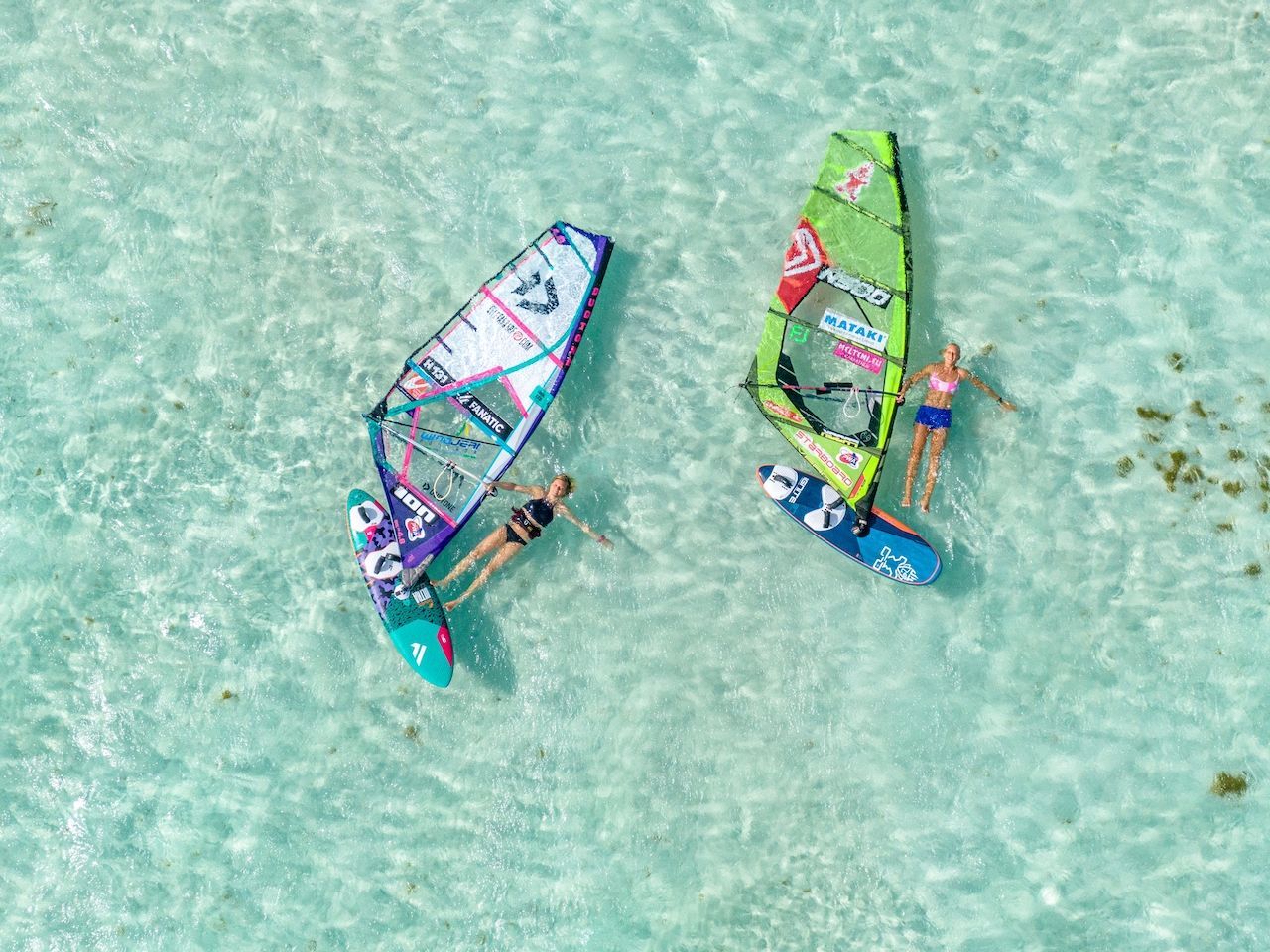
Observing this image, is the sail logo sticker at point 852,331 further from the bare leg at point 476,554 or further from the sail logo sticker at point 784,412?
the bare leg at point 476,554

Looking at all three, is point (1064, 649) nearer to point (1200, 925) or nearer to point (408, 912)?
point (1200, 925)

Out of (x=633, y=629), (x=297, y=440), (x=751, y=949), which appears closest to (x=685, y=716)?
(x=633, y=629)

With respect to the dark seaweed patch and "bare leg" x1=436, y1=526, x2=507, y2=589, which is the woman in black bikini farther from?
the dark seaweed patch

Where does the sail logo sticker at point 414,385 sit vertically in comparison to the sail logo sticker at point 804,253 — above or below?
below

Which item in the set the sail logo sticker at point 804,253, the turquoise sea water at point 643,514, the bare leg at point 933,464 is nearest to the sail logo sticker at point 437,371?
the turquoise sea water at point 643,514

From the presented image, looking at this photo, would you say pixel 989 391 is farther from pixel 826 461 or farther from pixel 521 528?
pixel 521 528

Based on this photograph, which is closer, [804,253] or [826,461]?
[826,461]

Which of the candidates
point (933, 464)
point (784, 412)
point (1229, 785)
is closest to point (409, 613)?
point (784, 412)

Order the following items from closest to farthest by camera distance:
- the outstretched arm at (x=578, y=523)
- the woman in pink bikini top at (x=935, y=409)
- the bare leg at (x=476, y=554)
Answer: the woman in pink bikini top at (x=935, y=409), the outstretched arm at (x=578, y=523), the bare leg at (x=476, y=554)
